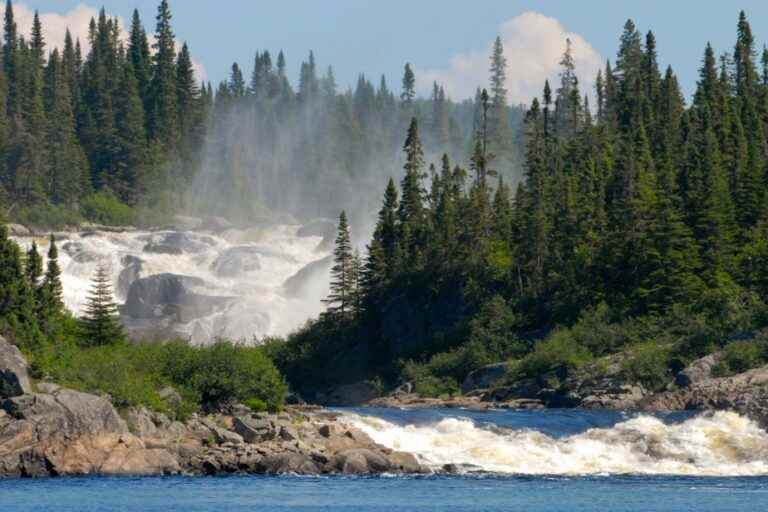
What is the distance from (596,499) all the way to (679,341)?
4761 centimetres

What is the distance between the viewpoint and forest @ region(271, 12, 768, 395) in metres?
125

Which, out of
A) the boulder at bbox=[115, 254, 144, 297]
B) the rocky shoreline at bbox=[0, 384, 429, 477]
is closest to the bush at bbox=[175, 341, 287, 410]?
the rocky shoreline at bbox=[0, 384, 429, 477]

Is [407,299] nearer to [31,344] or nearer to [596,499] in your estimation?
[31,344]

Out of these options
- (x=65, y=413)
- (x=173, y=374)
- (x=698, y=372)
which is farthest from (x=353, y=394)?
(x=65, y=413)

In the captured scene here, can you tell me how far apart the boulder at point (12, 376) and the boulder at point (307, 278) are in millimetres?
109644

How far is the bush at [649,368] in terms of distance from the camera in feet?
376

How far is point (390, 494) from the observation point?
245 feet

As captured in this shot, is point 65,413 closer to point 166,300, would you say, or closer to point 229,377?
point 229,377

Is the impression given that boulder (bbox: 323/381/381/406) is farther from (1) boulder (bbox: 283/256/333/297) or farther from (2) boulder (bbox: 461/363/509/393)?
(1) boulder (bbox: 283/256/333/297)

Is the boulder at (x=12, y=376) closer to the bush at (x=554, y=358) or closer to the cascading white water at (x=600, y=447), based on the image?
the cascading white water at (x=600, y=447)

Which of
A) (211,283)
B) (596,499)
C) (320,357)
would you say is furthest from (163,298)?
(596,499)

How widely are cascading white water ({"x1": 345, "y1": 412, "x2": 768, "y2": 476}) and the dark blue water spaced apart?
3.07 meters

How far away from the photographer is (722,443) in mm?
88000

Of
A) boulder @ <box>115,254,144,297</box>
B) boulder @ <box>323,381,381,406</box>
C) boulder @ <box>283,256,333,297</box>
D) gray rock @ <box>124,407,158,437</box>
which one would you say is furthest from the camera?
boulder @ <box>115,254,144,297</box>
